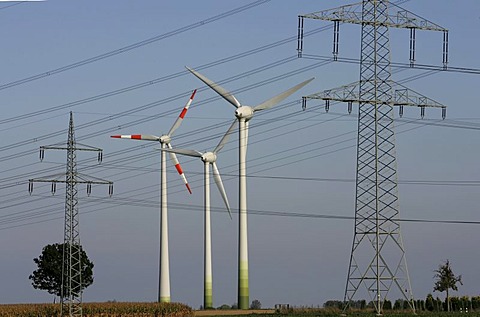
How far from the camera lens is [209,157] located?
138625 millimetres

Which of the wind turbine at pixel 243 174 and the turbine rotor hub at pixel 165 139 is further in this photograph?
the turbine rotor hub at pixel 165 139

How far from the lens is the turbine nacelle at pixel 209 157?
454 ft

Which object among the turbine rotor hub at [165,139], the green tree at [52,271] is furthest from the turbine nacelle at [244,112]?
the green tree at [52,271]

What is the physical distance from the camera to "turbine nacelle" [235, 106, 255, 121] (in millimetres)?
125875

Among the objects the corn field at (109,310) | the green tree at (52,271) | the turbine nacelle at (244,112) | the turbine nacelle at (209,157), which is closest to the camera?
the corn field at (109,310)

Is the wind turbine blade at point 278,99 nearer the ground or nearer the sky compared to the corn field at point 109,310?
nearer the sky

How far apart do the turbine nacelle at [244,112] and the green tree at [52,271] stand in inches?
2642

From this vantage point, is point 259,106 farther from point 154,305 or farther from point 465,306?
point 465,306

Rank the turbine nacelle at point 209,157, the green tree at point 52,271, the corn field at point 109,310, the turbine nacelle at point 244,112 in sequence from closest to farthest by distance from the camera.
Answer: the corn field at point 109,310 < the turbine nacelle at point 244,112 < the turbine nacelle at point 209,157 < the green tree at point 52,271

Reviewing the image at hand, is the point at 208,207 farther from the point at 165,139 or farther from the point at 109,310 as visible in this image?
the point at 109,310

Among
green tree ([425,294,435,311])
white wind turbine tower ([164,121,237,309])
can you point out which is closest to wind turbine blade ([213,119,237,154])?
white wind turbine tower ([164,121,237,309])

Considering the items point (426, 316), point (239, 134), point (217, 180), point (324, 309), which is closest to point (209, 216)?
point (217, 180)

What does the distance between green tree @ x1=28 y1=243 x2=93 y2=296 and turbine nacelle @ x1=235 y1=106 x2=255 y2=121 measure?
6710cm

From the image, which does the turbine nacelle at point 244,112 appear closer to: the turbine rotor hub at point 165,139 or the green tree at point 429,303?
the turbine rotor hub at point 165,139
